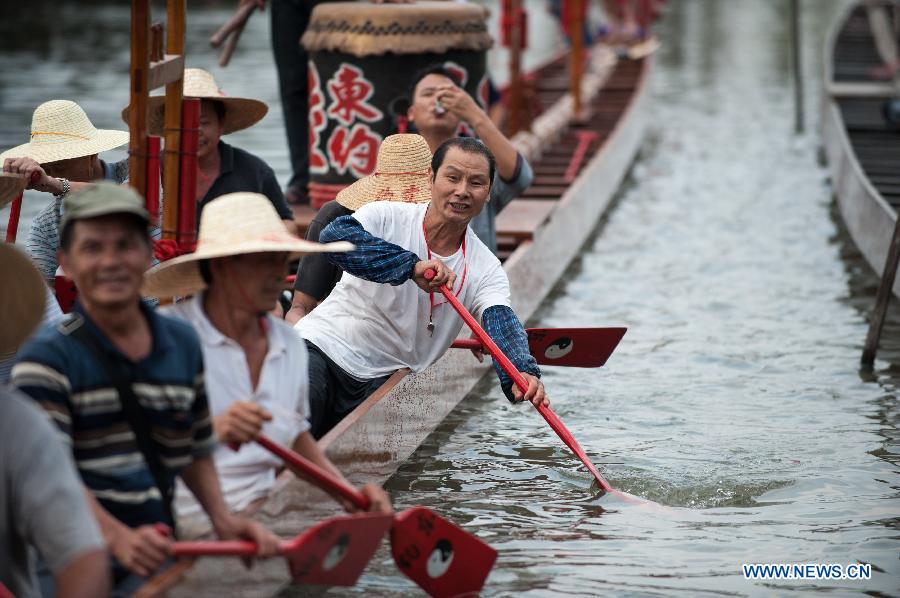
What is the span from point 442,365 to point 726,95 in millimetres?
13696

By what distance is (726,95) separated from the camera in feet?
61.6

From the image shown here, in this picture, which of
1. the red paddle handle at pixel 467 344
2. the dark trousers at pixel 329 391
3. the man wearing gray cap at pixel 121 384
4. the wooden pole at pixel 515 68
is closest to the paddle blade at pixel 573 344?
the red paddle handle at pixel 467 344

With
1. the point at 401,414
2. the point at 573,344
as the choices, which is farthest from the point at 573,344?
the point at 401,414

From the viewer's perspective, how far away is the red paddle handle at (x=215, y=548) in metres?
3.24

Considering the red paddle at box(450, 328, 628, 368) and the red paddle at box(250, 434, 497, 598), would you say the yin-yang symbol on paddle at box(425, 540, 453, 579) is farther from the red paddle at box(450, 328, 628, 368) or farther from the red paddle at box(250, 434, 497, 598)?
the red paddle at box(450, 328, 628, 368)

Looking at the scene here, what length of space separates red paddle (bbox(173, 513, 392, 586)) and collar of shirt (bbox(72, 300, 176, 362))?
16.4 inches

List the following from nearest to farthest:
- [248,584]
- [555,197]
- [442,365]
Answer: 1. [248,584]
2. [442,365]
3. [555,197]

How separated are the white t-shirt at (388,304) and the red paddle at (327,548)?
4.73 feet

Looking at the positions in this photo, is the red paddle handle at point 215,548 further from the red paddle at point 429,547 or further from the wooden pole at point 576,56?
the wooden pole at point 576,56

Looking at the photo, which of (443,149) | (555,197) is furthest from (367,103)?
(443,149)

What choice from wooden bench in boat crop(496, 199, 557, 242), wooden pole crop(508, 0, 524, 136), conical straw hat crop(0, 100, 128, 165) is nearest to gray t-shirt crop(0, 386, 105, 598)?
conical straw hat crop(0, 100, 128, 165)

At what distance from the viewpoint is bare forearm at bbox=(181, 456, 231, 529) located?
341 cm

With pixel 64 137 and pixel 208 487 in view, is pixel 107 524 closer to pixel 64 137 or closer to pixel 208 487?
pixel 208 487

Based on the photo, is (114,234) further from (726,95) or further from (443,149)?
(726,95)
